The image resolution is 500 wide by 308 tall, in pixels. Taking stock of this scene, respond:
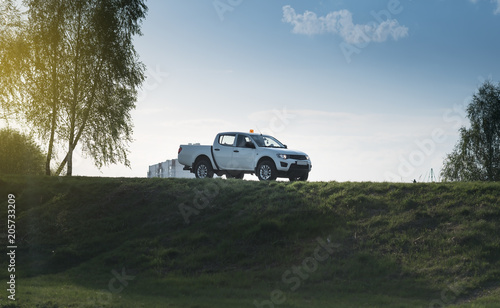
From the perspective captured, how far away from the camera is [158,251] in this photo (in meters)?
19.9

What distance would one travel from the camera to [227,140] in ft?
85.9

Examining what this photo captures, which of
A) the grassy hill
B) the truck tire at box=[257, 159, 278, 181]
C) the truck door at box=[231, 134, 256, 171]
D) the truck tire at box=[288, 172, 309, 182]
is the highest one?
the truck door at box=[231, 134, 256, 171]

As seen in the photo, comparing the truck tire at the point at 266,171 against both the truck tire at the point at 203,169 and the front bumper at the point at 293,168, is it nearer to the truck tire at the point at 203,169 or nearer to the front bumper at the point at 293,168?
the front bumper at the point at 293,168

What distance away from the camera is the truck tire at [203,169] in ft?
88.0

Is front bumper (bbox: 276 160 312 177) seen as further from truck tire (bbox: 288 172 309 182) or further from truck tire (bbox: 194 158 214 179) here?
truck tire (bbox: 194 158 214 179)

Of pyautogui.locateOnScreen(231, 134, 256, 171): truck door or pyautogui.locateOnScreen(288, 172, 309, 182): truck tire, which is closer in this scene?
pyautogui.locateOnScreen(231, 134, 256, 171): truck door

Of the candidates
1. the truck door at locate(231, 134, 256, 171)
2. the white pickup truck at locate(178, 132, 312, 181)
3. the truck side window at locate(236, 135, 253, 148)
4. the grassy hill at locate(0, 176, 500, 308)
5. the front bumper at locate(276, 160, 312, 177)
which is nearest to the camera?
the grassy hill at locate(0, 176, 500, 308)

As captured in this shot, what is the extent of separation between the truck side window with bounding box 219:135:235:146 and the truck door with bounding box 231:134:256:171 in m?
0.34

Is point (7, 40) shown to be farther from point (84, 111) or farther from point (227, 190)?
point (227, 190)

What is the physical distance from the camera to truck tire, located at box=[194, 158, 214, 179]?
88.0ft

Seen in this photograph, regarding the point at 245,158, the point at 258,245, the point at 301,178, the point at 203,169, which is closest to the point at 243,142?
the point at 245,158

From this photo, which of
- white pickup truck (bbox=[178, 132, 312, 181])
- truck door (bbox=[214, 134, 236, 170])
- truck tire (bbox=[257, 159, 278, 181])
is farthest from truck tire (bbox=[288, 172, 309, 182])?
truck door (bbox=[214, 134, 236, 170])

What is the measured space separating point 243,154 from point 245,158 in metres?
0.22

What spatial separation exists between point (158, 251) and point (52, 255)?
15.1 ft
